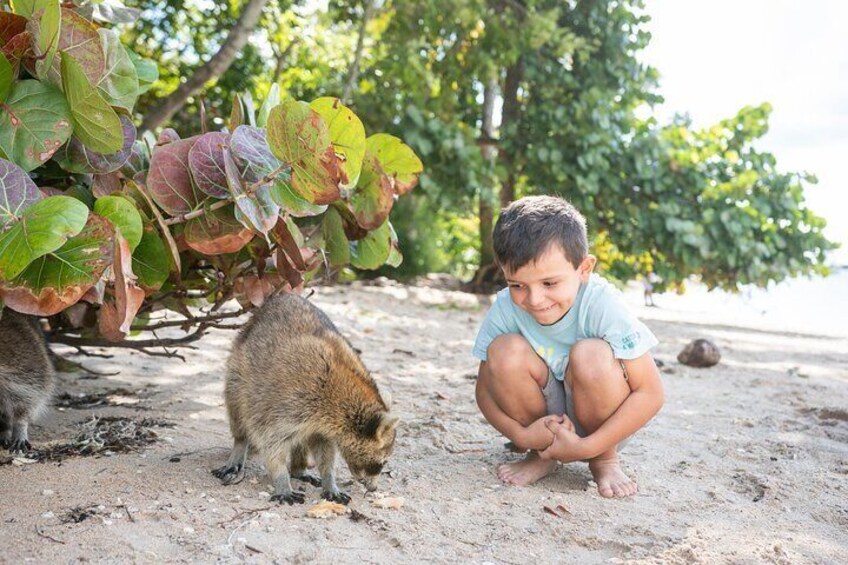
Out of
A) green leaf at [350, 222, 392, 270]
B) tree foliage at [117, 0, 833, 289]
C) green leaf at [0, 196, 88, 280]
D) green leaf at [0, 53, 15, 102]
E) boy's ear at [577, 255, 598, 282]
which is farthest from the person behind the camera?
tree foliage at [117, 0, 833, 289]

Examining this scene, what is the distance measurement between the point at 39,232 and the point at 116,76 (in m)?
0.75

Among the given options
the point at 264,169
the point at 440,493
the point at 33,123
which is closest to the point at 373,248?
the point at 264,169

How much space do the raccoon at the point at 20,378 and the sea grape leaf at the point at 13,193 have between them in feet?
3.55

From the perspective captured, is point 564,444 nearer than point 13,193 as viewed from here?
No

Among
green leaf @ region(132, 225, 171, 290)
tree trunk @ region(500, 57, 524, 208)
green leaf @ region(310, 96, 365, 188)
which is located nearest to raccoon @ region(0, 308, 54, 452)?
green leaf @ region(132, 225, 171, 290)

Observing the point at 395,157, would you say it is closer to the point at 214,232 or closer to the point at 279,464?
the point at 214,232

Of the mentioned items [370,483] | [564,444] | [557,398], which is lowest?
[370,483]

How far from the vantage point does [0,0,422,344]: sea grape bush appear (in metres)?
2.36

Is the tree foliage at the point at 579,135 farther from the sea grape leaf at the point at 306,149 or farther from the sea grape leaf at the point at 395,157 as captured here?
the sea grape leaf at the point at 306,149

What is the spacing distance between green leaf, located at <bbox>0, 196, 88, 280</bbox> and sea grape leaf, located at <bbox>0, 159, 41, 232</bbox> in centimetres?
4

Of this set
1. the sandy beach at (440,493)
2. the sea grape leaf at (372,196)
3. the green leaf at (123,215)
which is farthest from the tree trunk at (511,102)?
the green leaf at (123,215)

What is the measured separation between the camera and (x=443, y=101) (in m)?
8.77

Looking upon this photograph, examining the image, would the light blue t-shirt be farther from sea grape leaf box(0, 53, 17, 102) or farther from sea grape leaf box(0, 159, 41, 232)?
sea grape leaf box(0, 53, 17, 102)

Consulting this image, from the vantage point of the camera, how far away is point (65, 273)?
2355mm
